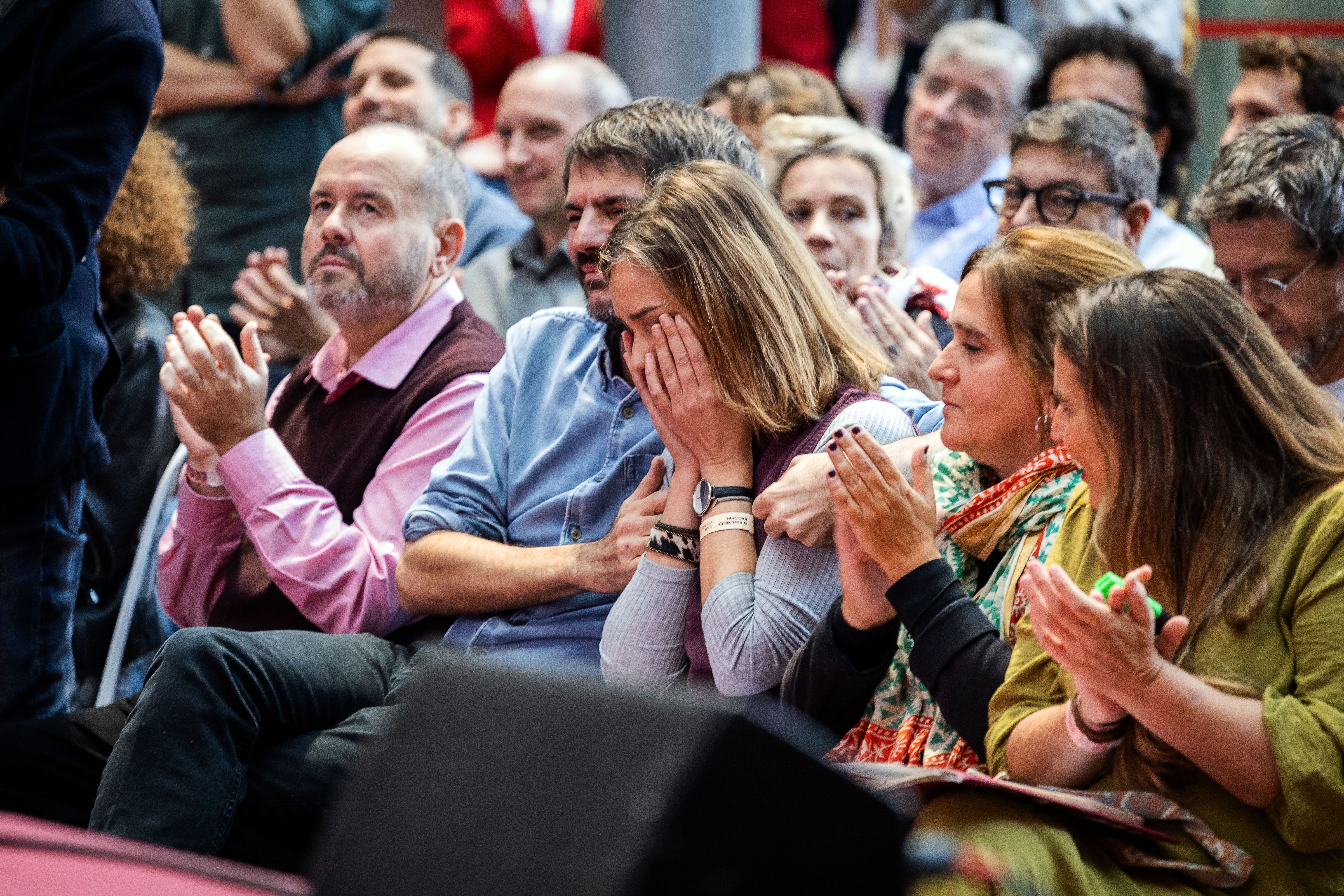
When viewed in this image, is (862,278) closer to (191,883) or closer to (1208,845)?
(1208,845)

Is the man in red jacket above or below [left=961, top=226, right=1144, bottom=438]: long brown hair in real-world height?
below

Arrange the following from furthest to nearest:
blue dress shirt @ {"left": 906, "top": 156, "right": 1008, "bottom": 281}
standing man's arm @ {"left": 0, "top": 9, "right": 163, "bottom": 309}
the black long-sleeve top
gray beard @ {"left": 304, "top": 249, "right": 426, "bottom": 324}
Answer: blue dress shirt @ {"left": 906, "top": 156, "right": 1008, "bottom": 281}
gray beard @ {"left": 304, "top": 249, "right": 426, "bottom": 324}
standing man's arm @ {"left": 0, "top": 9, "right": 163, "bottom": 309}
the black long-sleeve top

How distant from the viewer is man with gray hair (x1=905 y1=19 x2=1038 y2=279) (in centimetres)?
415

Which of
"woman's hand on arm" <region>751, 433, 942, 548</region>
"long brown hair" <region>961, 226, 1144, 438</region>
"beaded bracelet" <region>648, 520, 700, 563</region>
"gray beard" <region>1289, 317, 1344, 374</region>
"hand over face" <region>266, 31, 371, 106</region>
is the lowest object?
"hand over face" <region>266, 31, 371, 106</region>

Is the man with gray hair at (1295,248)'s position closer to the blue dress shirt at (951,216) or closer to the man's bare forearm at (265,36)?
the blue dress shirt at (951,216)

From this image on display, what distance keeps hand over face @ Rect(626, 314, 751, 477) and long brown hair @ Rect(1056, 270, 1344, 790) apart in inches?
25.2

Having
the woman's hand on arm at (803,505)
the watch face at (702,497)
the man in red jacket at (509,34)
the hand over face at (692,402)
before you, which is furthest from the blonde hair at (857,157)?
the man in red jacket at (509,34)

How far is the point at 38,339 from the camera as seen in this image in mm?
2549

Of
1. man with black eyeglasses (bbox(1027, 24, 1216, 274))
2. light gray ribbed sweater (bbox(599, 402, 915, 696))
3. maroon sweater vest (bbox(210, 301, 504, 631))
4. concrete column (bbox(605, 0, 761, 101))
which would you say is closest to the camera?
light gray ribbed sweater (bbox(599, 402, 915, 696))

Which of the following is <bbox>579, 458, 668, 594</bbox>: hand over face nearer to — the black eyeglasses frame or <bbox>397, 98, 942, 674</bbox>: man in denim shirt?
<bbox>397, 98, 942, 674</bbox>: man in denim shirt

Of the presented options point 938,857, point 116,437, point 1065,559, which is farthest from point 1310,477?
point 116,437

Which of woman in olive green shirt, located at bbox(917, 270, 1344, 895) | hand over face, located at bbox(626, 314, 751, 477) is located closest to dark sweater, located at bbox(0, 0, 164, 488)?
hand over face, located at bbox(626, 314, 751, 477)

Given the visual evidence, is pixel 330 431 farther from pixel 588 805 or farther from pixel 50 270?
pixel 588 805

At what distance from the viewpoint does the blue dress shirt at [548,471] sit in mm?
2336
